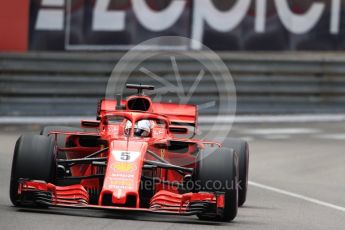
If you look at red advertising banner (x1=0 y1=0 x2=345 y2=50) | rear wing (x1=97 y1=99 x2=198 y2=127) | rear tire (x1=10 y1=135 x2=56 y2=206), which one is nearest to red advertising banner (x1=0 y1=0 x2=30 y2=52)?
red advertising banner (x1=0 y1=0 x2=345 y2=50)

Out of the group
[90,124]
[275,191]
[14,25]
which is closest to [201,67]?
[14,25]

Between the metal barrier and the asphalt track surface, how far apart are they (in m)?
0.77

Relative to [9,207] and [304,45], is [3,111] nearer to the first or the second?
[304,45]

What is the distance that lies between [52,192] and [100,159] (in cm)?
69

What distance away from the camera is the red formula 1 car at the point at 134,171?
11734 millimetres

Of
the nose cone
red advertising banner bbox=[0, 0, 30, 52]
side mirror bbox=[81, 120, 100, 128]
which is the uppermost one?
red advertising banner bbox=[0, 0, 30, 52]

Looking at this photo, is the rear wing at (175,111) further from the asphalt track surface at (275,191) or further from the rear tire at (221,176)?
the rear tire at (221,176)

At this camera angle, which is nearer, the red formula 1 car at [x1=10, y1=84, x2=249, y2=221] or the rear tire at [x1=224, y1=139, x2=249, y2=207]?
the red formula 1 car at [x1=10, y1=84, x2=249, y2=221]

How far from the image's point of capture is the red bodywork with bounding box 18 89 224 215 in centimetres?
1170

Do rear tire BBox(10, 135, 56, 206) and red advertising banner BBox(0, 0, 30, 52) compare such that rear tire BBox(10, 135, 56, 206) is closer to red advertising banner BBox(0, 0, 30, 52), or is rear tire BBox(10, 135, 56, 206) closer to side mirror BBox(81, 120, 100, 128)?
side mirror BBox(81, 120, 100, 128)

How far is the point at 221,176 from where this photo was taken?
11859 mm

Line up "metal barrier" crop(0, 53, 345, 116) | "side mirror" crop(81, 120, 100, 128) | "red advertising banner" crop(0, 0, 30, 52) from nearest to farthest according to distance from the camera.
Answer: "side mirror" crop(81, 120, 100, 128) → "red advertising banner" crop(0, 0, 30, 52) → "metal barrier" crop(0, 53, 345, 116)

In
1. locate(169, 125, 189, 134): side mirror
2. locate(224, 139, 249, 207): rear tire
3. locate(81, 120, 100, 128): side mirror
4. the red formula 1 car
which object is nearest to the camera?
the red formula 1 car

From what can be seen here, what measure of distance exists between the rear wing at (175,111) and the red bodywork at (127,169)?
14mm
